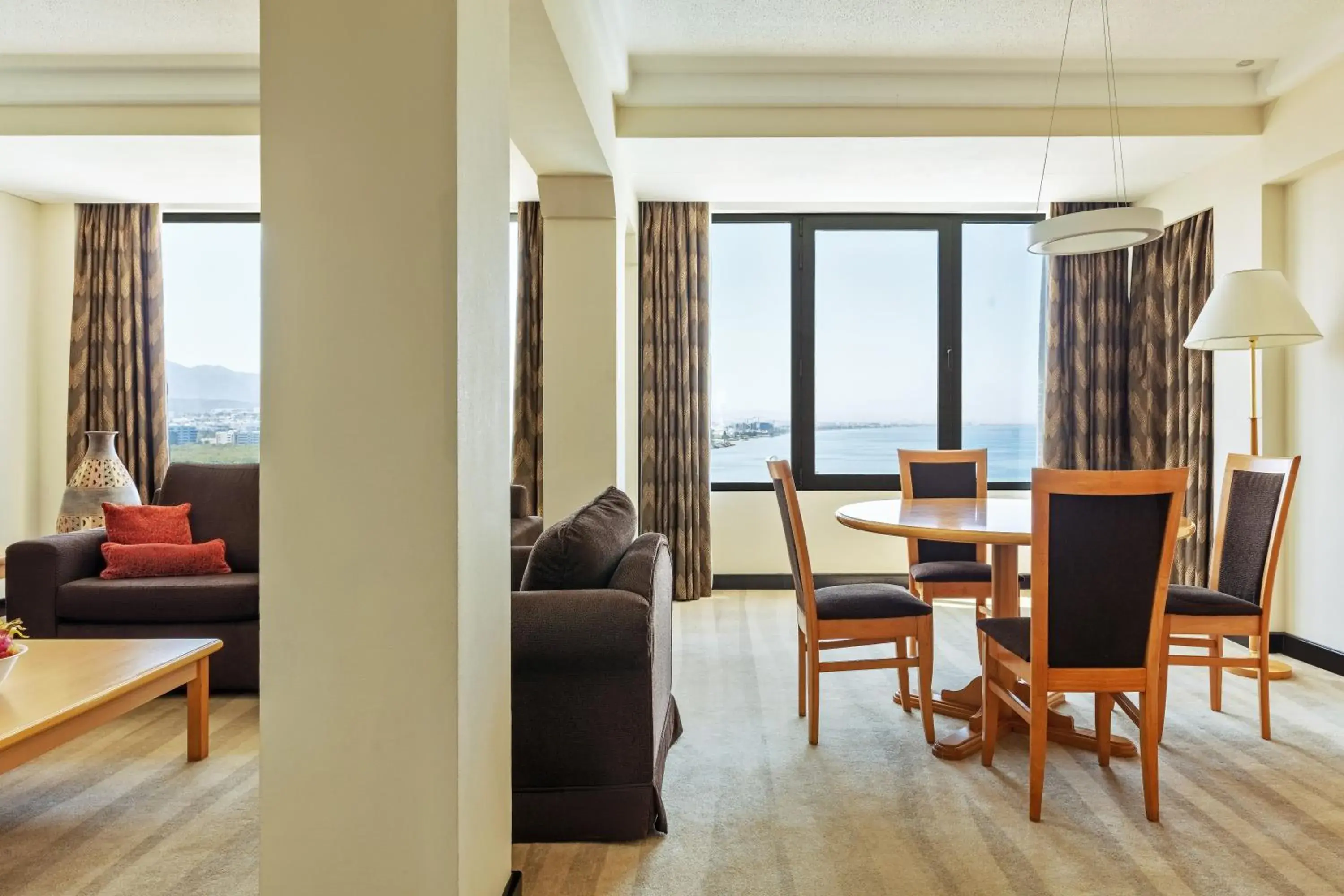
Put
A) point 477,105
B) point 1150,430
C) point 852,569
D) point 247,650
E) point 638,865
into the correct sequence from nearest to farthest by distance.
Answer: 1. point 477,105
2. point 638,865
3. point 247,650
4. point 1150,430
5. point 852,569

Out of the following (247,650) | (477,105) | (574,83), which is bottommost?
(247,650)

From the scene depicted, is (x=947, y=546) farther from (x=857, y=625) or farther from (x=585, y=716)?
(x=585, y=716)

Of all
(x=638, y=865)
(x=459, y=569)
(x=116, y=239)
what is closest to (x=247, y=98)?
(x=116, y=239)

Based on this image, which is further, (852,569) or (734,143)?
(852,569)

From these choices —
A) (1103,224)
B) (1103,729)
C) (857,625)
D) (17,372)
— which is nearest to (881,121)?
(1103,224)

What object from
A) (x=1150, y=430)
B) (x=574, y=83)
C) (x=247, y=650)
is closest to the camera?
(x=574, y=83)

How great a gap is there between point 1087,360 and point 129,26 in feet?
18.7

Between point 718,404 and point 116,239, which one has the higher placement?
point 116,239

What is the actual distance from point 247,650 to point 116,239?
3.64m

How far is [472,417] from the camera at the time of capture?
5.12 ft

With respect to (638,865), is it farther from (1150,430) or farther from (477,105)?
(1150,430)

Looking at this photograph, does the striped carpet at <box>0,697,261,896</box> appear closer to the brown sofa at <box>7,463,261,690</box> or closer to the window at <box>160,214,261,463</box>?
the brown sofa at <box>7,463,261,690</box>

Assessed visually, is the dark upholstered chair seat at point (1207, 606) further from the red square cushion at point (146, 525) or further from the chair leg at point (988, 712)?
the red square cushion at point (146, 525)

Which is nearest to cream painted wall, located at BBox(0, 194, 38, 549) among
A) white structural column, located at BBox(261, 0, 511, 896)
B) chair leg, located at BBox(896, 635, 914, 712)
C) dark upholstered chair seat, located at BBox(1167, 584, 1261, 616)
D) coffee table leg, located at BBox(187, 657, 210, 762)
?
coffee table leg, located at BBox(187, 657, 210, 762)
